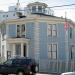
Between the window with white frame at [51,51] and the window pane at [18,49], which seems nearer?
the window with white frame at [51,51]

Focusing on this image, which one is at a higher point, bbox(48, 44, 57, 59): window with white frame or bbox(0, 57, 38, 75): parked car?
bbox(0, 57, 38, 75): parked car

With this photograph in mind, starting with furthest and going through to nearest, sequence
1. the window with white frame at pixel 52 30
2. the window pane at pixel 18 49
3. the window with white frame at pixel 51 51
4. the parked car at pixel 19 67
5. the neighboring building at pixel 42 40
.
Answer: the window pane at pixel 18 49
the window with white frame at pixel 52 30
the window with white frame at pixel 51 51
the neighboring building at pixel 42 40
the parked car at pixel 19 67

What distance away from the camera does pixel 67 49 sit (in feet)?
140

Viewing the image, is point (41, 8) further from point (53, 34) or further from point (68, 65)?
point (68, 65)

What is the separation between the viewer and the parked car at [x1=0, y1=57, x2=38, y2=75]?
28961 millimetres

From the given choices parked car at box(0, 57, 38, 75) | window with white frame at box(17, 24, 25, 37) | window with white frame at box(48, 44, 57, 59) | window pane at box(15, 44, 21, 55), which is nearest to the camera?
parked car at box(0, 57, 38, 75)

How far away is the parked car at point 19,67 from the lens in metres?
29.0

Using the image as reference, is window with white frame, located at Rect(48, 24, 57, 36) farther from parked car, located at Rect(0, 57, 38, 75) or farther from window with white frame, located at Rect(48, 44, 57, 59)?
parked car, located at Rect(0, 57, 38, 75)

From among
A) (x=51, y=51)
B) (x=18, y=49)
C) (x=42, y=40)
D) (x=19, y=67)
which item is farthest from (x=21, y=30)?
(x=19, y=67)

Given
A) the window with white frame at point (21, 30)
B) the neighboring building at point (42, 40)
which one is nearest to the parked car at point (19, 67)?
the neighboring building at point (42, 40)

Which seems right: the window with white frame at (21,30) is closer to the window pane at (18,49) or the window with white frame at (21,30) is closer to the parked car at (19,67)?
the window pane at (18,49)

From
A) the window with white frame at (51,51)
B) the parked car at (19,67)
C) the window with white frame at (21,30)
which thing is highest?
the window with white frame at (21,30)

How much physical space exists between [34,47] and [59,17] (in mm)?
5515

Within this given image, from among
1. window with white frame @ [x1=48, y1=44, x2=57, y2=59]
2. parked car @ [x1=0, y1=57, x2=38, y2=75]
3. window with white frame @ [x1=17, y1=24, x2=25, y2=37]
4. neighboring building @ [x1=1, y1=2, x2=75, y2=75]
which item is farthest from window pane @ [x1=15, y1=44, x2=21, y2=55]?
parked car @ [x1=0, y1=57, x2=38, y2=75]
